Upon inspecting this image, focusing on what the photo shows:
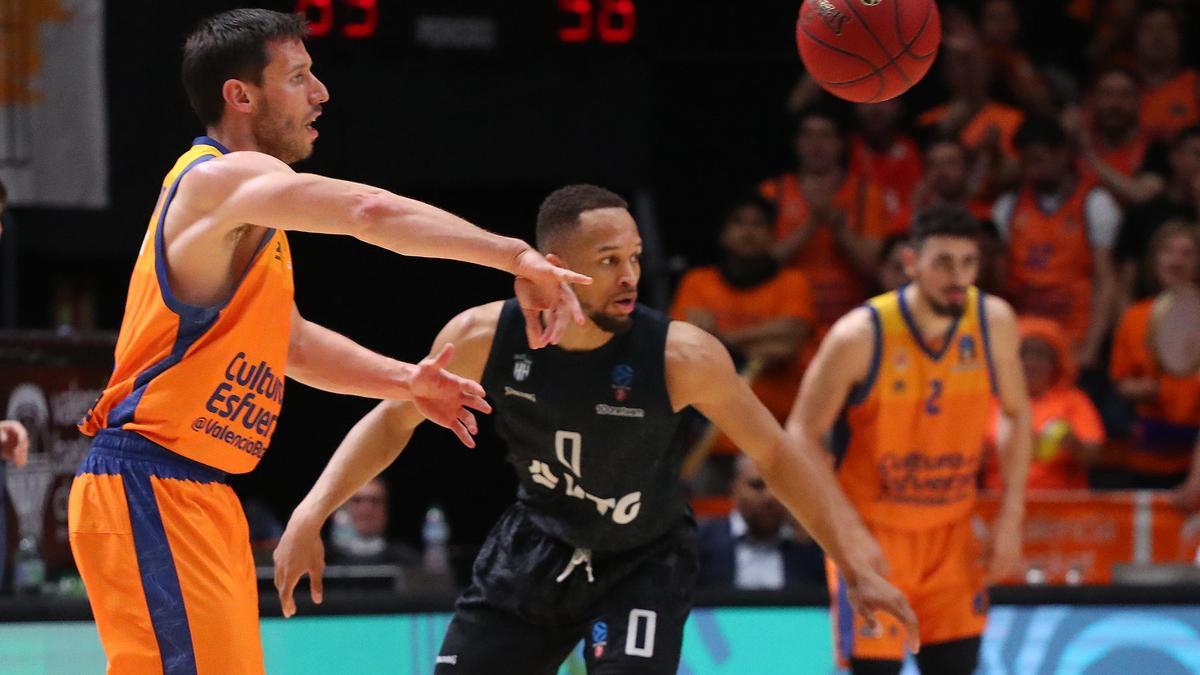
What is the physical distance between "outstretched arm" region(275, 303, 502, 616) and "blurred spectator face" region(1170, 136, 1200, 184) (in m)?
5.53

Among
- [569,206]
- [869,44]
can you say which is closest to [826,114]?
[869,44]

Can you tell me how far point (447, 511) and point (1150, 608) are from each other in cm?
441

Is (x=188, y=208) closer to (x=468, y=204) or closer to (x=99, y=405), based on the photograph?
(x=99, y=405)

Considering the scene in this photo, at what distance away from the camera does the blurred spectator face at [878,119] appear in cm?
966

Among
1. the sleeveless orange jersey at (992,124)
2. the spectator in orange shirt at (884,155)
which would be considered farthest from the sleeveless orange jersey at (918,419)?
the sleeveless orange jersey at (992,124)

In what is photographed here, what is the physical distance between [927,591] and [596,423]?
6.60 feet

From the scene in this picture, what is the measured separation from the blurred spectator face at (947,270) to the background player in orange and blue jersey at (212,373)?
2.91 m

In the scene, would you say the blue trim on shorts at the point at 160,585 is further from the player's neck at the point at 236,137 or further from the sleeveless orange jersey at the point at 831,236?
the sleeveless orange jersey at the point at 831,236

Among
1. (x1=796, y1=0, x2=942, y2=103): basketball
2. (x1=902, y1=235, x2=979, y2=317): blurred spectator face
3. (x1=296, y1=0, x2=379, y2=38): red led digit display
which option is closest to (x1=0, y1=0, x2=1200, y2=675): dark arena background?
(x1=296, y1=0, x2=379, y2=38): red led digit display

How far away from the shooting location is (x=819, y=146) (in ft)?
30.9

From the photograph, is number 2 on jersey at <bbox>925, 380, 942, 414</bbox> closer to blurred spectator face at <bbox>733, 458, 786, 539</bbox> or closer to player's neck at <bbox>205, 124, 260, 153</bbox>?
blurred spectator face at <bbox>733, 458, 786, 539</bbox>

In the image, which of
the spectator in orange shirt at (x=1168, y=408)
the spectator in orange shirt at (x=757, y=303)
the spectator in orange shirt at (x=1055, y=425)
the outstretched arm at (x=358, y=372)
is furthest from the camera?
the spectator in orange shirt at (x=757, y=303)

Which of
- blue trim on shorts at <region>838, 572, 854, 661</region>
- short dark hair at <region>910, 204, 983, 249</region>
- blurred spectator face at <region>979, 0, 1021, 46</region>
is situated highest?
blurred spectator face at <region>979, 0, 1021, 46</region>

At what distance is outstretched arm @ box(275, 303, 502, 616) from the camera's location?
467 cm
